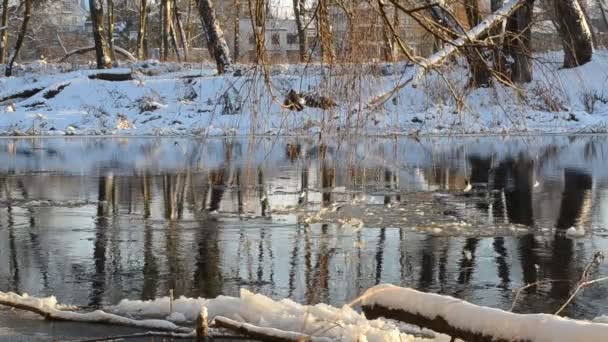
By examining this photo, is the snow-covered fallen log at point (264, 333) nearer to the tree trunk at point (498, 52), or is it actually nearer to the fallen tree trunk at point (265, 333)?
the fallen tree trunk at point (265, 333)

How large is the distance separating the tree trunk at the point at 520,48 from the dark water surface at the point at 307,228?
1.02 metres

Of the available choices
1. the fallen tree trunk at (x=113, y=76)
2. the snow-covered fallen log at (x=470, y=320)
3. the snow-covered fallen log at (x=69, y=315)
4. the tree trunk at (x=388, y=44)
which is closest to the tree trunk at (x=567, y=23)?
the tree trunk at (x=388, y=44)

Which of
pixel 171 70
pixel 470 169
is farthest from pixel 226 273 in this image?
pixel 171 70

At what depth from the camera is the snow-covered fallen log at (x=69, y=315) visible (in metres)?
6.90

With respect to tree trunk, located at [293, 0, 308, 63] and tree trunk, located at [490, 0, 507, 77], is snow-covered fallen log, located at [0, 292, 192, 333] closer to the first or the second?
tree trunk, located at [293, 0, 308, 63]

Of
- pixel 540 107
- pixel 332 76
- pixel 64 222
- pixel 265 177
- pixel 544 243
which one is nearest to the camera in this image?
pixel 332 76

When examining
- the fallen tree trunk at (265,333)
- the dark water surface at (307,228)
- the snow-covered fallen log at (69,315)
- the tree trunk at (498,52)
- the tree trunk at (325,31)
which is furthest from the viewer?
the dark water surface at (307,228)

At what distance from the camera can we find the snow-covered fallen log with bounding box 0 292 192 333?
6902 millimetres

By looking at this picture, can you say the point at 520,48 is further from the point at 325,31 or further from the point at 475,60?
the point at 325,31

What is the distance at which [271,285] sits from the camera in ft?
28.4

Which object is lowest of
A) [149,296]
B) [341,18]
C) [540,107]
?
[149,296]

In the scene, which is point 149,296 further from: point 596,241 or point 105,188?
point 105,188

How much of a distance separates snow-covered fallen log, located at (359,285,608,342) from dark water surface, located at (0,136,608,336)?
1100mm

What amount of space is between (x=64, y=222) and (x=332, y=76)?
7.49 m
